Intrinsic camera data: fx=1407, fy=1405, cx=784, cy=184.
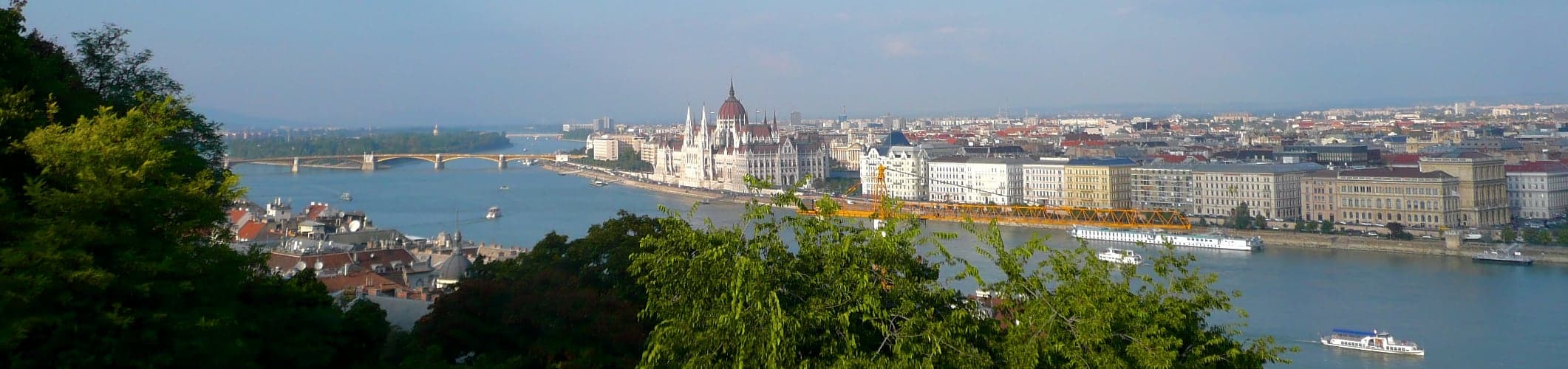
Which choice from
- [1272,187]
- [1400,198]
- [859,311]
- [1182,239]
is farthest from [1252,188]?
[859,311]

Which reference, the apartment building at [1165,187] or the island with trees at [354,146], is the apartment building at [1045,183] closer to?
the apartment building at [1165,187]

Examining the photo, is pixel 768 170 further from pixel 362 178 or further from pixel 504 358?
pixel 504 358

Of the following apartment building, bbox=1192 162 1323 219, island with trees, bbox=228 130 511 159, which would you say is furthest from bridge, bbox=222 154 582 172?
apartment building, bbox=1192 162 1323 219

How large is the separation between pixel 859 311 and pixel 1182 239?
10.8m

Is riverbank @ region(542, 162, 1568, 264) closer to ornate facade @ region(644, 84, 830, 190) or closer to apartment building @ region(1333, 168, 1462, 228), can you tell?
apartment building @ region(1333, 168, 1462, 228)

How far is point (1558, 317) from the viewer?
791 centimetres

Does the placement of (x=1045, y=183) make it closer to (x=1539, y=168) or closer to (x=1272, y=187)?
(x=1272, y=187)

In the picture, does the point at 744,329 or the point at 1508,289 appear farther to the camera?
the point at 1508,289

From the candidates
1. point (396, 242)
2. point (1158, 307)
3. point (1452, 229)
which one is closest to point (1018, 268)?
point (1158, 307)

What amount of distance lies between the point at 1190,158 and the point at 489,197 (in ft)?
31.1

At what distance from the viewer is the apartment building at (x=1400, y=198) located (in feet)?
42.3

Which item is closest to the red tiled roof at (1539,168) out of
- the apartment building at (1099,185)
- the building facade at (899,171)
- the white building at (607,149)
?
the apartment building at (1099,185)

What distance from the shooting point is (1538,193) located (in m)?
13.5

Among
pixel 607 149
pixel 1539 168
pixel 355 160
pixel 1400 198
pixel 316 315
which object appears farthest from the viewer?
pixel 607 149
